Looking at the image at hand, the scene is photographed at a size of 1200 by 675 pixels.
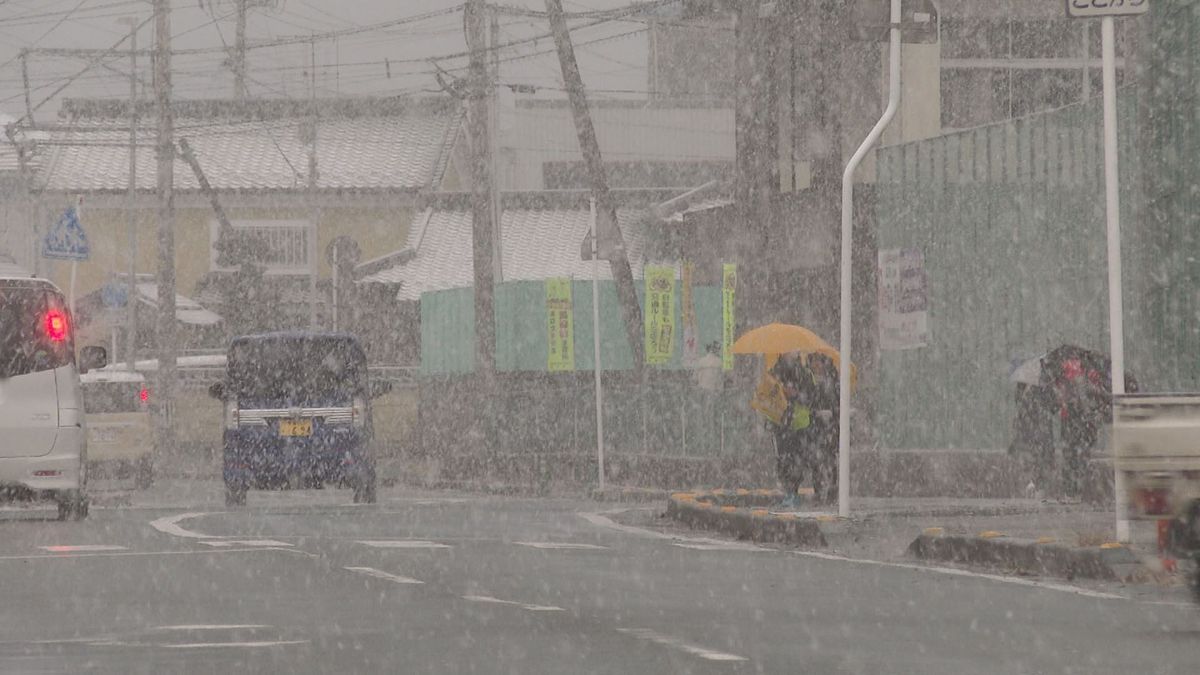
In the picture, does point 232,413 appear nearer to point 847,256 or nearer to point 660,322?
point 847,256

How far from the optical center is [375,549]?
17.3m

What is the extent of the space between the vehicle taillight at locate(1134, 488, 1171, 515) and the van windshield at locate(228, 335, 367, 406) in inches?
659

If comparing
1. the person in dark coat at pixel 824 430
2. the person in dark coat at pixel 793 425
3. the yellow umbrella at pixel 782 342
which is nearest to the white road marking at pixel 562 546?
the person in dark coat at pixel 793 425

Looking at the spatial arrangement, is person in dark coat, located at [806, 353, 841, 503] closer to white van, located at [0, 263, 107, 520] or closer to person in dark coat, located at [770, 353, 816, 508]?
person in dark coat, located at [770, 353, 816, 508]

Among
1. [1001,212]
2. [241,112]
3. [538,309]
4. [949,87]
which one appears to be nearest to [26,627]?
[1001,212]

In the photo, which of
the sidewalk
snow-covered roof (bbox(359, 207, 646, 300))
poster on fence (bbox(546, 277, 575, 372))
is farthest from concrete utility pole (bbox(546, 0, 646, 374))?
snow-covered roof (bbox(359, 207, 646, 300))

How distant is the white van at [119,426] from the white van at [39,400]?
41.3ft

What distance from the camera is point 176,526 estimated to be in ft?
69.1

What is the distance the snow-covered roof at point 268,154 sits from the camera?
64.3 m

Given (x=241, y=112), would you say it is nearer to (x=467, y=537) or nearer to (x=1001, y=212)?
(x=1001, y=212)

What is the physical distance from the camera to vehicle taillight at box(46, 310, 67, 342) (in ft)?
72.2

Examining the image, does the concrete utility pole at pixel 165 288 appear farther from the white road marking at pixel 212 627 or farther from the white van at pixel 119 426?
the white road marking at pixel 212 627

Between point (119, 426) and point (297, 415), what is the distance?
9.26 metres

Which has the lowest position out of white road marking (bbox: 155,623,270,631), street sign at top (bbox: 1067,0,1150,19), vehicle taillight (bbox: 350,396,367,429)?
white road marking (bbox: 155,623,270,631)
